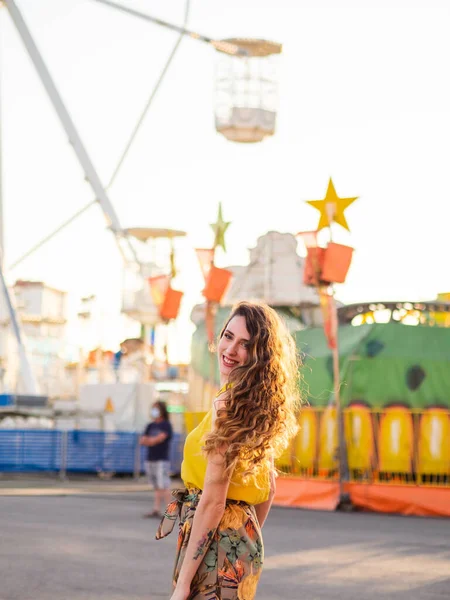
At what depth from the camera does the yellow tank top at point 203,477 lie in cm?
430

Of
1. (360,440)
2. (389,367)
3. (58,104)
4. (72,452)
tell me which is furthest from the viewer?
(58,104)

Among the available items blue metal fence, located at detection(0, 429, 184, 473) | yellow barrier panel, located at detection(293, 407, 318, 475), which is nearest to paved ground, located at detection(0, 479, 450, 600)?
yellow barrier panel, located at detection(293, 407, 318, 475)

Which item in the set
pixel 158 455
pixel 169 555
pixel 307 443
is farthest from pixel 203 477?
pixel 307 443

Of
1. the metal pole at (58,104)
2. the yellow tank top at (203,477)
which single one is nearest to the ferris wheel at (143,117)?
the metal pole at (58,104)

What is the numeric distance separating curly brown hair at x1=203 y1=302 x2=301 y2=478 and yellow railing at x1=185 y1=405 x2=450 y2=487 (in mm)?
15381

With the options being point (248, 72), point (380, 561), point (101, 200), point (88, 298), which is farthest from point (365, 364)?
point (88, 298)

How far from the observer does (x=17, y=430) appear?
93.2ft

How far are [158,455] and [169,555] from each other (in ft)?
16.4

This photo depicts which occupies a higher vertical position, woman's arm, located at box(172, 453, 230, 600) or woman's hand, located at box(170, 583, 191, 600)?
woman's arm, located at box(172, 453, 230, 600)

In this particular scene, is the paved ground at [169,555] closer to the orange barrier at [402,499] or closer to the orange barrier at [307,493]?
the orange barrier at [402,499]

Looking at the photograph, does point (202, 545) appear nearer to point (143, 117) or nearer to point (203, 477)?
point (203, 477)

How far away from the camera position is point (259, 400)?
420 cm

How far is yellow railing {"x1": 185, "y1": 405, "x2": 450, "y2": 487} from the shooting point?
774 inches

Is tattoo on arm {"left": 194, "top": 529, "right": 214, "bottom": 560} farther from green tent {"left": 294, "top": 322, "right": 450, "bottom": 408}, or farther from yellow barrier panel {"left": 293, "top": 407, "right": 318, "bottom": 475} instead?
yellow barrier panel {"left": 293, "top": 407, "right": 318, "bottom": 475}
